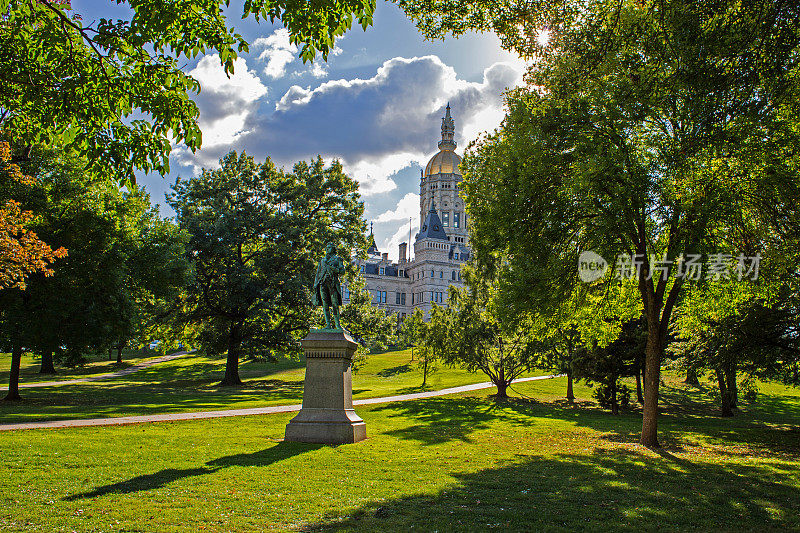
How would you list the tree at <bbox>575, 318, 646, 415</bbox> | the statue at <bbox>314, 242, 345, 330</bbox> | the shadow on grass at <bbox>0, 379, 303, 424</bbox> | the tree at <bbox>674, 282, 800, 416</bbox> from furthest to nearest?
the tree at <bbox>575, 318, 646, 415</bbox> < the shadow on grass at <bbox>0, 379, 303, 424</bbox> < the tree at <bbox>674, 282, 800, 416</bbox> < the statue at <bbox>314, 242, 345, 330</bbox>

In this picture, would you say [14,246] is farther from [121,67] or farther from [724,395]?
[724,395]

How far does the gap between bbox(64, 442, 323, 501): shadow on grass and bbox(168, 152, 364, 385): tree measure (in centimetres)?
2323

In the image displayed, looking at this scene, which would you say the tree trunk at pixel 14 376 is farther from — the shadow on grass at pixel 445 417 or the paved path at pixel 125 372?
the shadow on grass at pixel 445 417

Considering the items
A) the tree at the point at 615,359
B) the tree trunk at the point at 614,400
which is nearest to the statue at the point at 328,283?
the tree at the point at 615,359

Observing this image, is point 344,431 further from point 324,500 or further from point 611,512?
point 611,512

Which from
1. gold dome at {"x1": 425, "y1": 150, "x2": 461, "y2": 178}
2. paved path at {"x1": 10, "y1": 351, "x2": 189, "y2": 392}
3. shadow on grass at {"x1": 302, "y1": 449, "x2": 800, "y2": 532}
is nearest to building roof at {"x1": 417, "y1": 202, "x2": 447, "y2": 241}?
gold dome at {"x1": 425, "y1": 150, "x2": 461, "y2": 178}

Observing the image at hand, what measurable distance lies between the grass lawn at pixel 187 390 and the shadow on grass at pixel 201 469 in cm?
985

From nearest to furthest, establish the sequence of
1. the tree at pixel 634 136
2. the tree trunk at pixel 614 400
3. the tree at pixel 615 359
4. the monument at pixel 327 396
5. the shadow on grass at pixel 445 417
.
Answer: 1. the tree at pixel 634 136
2. the monument at pixel 327 396
3. the shadow on grass at pixel 445 417
4. the tree at pixel 615 359
5. the tree trunk at pixel 614 400

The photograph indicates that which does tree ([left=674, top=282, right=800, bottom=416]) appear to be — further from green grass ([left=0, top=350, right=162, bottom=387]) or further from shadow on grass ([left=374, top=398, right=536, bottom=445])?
green grass ([left=0, top=350, right=162, bottom=387])

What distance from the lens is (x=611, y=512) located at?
318 inches

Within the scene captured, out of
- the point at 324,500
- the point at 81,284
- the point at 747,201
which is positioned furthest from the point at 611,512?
the point at 81,284

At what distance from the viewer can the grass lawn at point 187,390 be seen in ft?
70.1

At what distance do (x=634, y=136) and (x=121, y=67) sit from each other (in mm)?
11799

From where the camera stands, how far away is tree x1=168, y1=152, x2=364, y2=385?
36.2 metres
